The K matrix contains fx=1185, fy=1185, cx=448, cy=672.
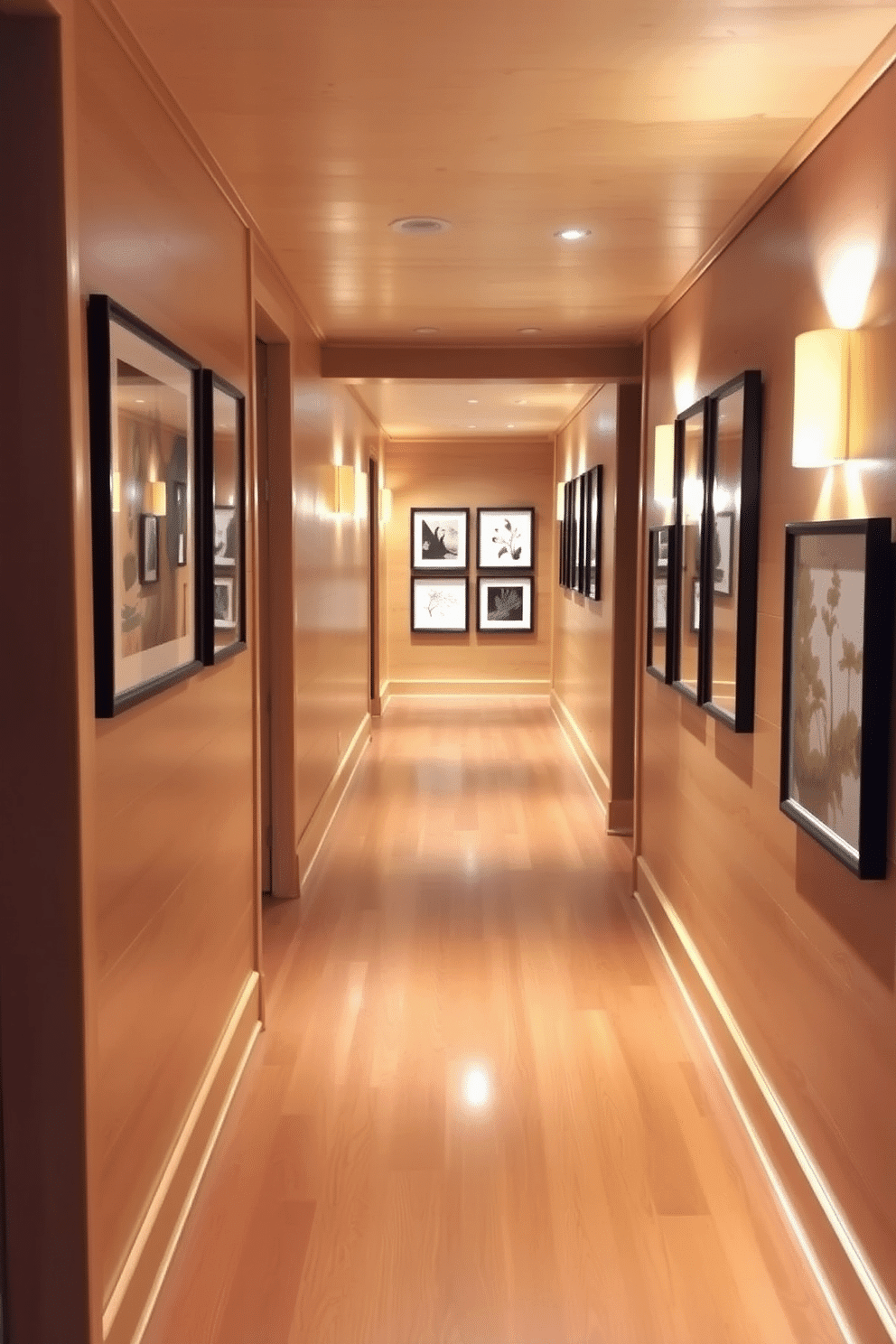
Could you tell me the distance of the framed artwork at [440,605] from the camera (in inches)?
449

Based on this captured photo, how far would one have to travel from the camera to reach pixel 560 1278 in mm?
2486

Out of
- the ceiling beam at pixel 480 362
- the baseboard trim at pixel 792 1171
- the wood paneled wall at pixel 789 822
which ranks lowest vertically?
the baseboard trim at pixel 792 1171

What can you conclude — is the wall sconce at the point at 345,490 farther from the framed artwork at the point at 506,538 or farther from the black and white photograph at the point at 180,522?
the black and white photograph at the point at 180,522

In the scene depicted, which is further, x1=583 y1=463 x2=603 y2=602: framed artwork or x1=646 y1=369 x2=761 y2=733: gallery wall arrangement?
x1=583 y1=463 x2=603 y2=602: framed artwork

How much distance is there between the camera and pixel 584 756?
303 inches

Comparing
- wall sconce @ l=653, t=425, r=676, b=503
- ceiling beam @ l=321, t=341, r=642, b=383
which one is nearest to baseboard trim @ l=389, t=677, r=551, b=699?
ceiling beam @ l=321, t=341, r=642, b=383

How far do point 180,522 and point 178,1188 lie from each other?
1472mm

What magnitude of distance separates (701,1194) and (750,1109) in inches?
14.4

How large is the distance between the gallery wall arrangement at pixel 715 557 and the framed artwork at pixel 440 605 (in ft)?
22.2

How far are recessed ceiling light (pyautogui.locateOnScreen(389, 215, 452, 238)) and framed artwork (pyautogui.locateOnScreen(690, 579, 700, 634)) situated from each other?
1.35m

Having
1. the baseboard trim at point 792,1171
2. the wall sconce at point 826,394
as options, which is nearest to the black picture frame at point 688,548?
the baseboard trim at point 792,1171

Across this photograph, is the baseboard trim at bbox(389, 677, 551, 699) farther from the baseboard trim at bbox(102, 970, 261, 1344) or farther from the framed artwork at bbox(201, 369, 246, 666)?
the framed artwork at bbox(201, 369, 246, 666)

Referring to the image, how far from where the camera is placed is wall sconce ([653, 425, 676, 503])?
4.39 m

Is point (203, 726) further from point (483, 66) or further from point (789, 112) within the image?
point (789, 112)
